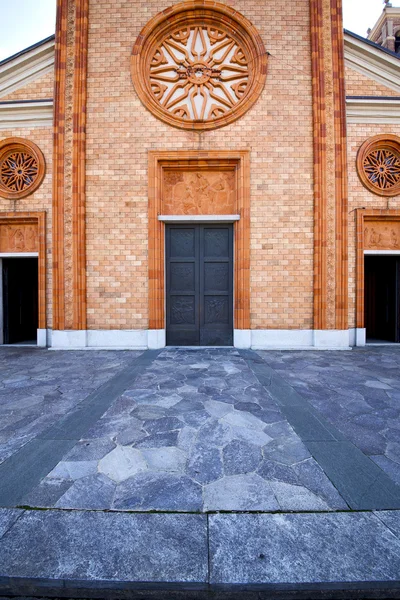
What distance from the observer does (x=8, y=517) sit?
160 cm

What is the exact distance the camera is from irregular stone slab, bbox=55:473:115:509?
1696mm

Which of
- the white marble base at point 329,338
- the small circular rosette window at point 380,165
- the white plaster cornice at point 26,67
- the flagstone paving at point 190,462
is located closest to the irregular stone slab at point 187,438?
the flagstone paving at point 190,462

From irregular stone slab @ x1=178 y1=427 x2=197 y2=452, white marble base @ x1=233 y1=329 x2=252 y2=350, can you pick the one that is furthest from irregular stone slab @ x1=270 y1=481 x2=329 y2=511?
white marble base @ x1=233 y1=329 x2=252 y2=350

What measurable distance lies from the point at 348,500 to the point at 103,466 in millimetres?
1785

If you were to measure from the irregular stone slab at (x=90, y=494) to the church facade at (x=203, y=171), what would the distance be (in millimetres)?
5059

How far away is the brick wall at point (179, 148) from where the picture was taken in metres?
7.05

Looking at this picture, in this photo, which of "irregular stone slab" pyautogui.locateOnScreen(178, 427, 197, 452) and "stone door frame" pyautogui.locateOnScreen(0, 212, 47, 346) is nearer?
"irregular stone slab" pyautogui.locateOnScreen(178, 427, 197, 452)

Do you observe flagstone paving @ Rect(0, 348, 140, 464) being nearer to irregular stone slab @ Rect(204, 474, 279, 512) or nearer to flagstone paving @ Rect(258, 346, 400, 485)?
irregular stone slab @ Rect(204, 474, 279, 512)

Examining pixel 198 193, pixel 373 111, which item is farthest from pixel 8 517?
pixel 373 111

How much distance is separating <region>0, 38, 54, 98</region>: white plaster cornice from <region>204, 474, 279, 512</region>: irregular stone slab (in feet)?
34.4

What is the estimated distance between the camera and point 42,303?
732 cm

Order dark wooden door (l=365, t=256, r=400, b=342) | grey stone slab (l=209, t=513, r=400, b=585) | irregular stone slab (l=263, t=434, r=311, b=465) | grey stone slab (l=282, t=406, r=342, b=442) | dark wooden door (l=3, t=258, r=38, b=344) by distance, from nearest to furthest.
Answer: grey stone slab (l=209, t=513, r=400, b=585), irregular stone slab (l=263, t=434, r=311, b=465), grey stone slab (l=282, t=406, r=342, b=442), dark wooden door (l=3, t=258, r=38, b=344), dark wooden door (l=365, t=256, r=400, b=342)

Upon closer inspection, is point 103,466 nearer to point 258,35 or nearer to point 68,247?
point 68,247

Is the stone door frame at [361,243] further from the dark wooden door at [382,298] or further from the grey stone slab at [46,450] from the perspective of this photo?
the grey stone slab at [46,450]
